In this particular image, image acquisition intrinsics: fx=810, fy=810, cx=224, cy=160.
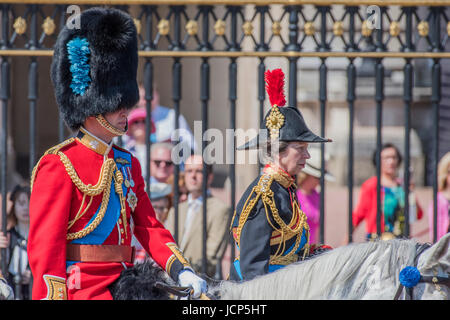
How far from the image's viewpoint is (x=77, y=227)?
3.23 m

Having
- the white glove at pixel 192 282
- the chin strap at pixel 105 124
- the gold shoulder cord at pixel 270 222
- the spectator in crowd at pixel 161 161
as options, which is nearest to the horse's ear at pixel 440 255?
the white glove at pixel 192 282

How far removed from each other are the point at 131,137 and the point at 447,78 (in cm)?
529

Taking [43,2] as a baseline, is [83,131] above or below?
below

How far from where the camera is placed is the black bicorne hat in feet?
12.4

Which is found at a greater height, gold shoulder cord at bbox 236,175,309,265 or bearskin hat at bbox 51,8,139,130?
bearskin hat at bbox 51,8,139,130

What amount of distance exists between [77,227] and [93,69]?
2.17ft

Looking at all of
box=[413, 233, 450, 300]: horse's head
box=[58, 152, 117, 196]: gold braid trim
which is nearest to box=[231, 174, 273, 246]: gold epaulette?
box=[58, 152, 117, 196]: gold braid trim

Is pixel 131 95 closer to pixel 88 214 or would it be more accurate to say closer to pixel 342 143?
pixel 88 214

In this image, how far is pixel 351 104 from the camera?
5.02 m

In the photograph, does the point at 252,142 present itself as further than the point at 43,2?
No

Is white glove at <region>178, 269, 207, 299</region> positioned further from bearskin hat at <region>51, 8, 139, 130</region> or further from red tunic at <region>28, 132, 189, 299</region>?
bearskin hat at <region>51, 8, 139, 130</region>

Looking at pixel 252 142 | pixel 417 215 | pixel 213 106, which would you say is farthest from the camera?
pixel 213 106
